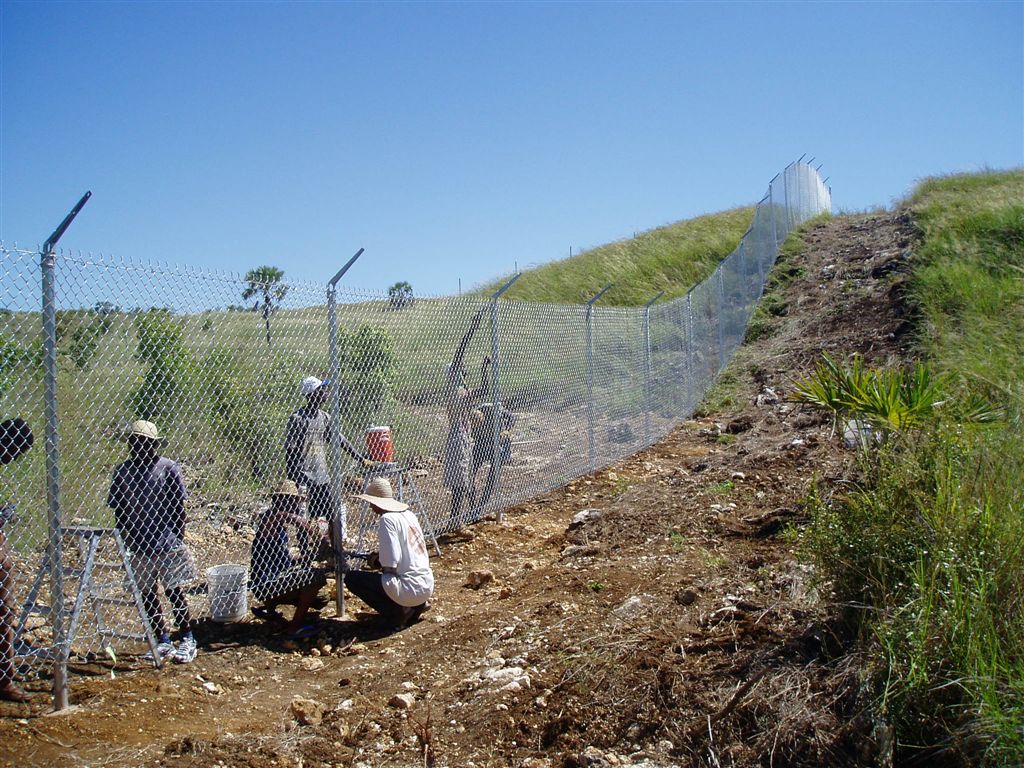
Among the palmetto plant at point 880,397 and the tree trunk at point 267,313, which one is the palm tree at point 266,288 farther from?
the palmetto plant at point 880,397

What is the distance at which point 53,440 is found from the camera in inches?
140

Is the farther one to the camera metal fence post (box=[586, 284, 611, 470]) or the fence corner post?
metal fence post (box=[586, 284, 611, 470])

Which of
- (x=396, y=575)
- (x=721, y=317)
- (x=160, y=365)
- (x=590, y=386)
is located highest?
(x=721, y=317)

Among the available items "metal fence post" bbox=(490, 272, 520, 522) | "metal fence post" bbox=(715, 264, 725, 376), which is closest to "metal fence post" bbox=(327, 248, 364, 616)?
"metal fence post" bbox=(490, 272, 520, 522)

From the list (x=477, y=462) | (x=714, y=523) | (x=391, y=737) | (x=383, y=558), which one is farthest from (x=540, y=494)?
(x=391, y=737)

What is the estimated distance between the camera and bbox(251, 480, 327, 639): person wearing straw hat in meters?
5.06

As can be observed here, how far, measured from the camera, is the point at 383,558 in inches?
207

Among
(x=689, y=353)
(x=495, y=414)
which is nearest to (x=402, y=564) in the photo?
(x=495, y=414)

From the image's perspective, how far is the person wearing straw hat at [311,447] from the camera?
5508 mm

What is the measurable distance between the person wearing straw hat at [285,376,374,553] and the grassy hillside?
54.1 ft

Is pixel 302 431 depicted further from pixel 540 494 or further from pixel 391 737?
pixel 540 494

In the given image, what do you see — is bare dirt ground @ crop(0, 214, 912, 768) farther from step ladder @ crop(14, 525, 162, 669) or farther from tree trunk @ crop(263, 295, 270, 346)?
tree trunk @ crop(263, 295, 270, 346)

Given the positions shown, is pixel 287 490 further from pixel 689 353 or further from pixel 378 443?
pixel 689 353

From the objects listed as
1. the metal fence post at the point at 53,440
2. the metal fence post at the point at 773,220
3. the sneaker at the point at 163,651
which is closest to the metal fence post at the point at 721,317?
the metal fence post at the point at 773,220
